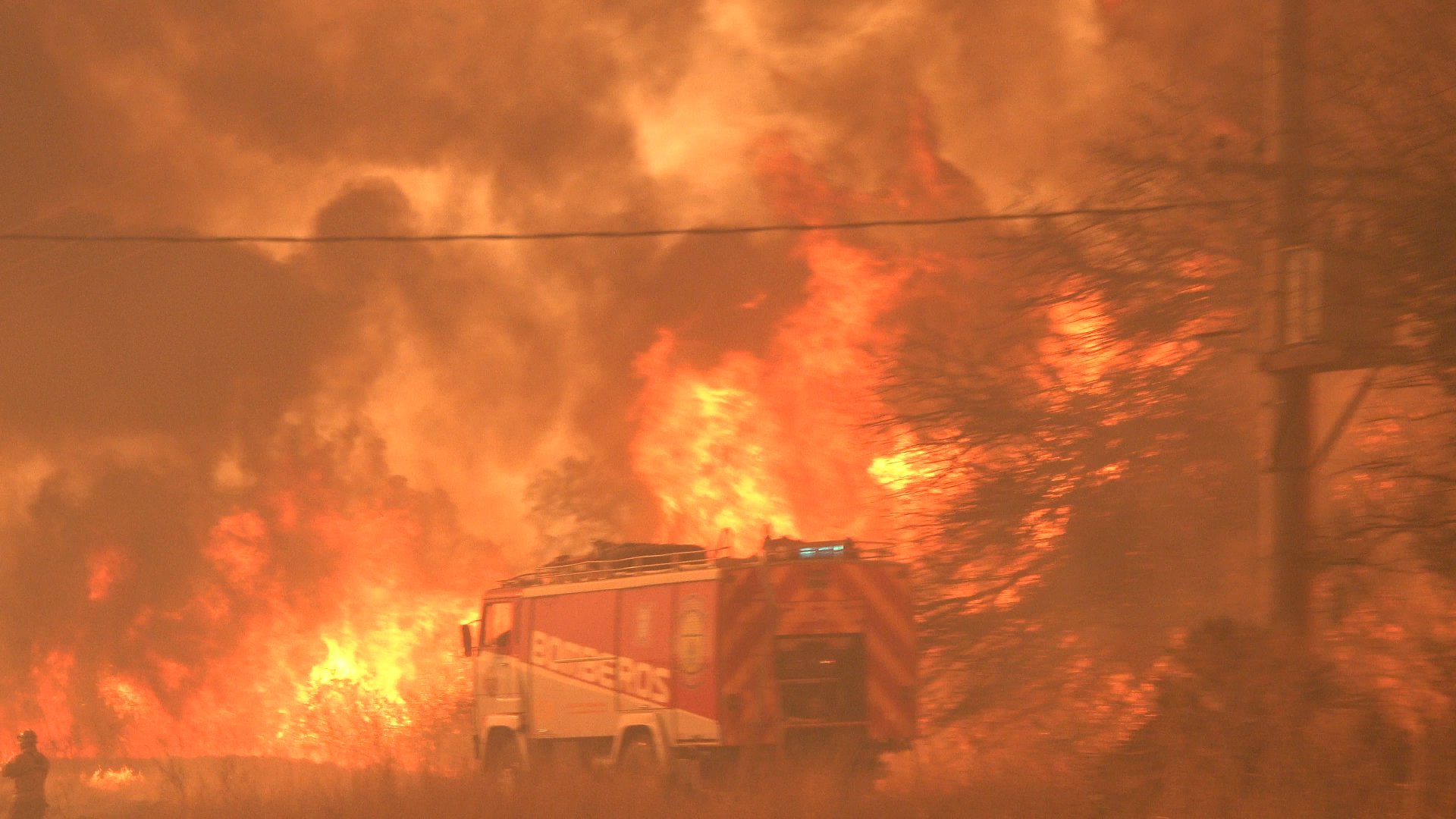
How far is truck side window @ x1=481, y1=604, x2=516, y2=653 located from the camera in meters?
15.0

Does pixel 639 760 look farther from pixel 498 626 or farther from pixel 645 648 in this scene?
pixel 498 626

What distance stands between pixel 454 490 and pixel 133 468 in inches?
323

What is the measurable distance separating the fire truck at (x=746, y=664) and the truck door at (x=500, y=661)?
54.7 inches

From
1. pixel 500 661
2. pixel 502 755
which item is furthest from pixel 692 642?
pixel 502 755

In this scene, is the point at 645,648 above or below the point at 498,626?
below

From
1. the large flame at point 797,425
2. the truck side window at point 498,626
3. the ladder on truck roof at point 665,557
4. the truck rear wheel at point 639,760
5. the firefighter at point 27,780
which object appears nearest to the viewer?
the truck rear wheel at point 639,760

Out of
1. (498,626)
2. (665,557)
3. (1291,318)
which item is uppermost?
(1291,318)

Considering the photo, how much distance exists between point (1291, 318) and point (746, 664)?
5.38 meters

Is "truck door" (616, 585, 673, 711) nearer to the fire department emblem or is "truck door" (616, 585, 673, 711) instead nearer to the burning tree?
the fire department emblem

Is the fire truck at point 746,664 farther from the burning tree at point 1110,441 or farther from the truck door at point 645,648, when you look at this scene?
the burning tree at point 1110,441

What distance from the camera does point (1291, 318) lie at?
8.52 metres

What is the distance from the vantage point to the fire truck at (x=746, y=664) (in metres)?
11.7

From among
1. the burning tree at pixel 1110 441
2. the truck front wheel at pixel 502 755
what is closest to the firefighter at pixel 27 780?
the truck front wheel at pixel 502 755

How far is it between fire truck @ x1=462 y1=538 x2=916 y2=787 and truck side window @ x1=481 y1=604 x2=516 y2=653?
172 cm
